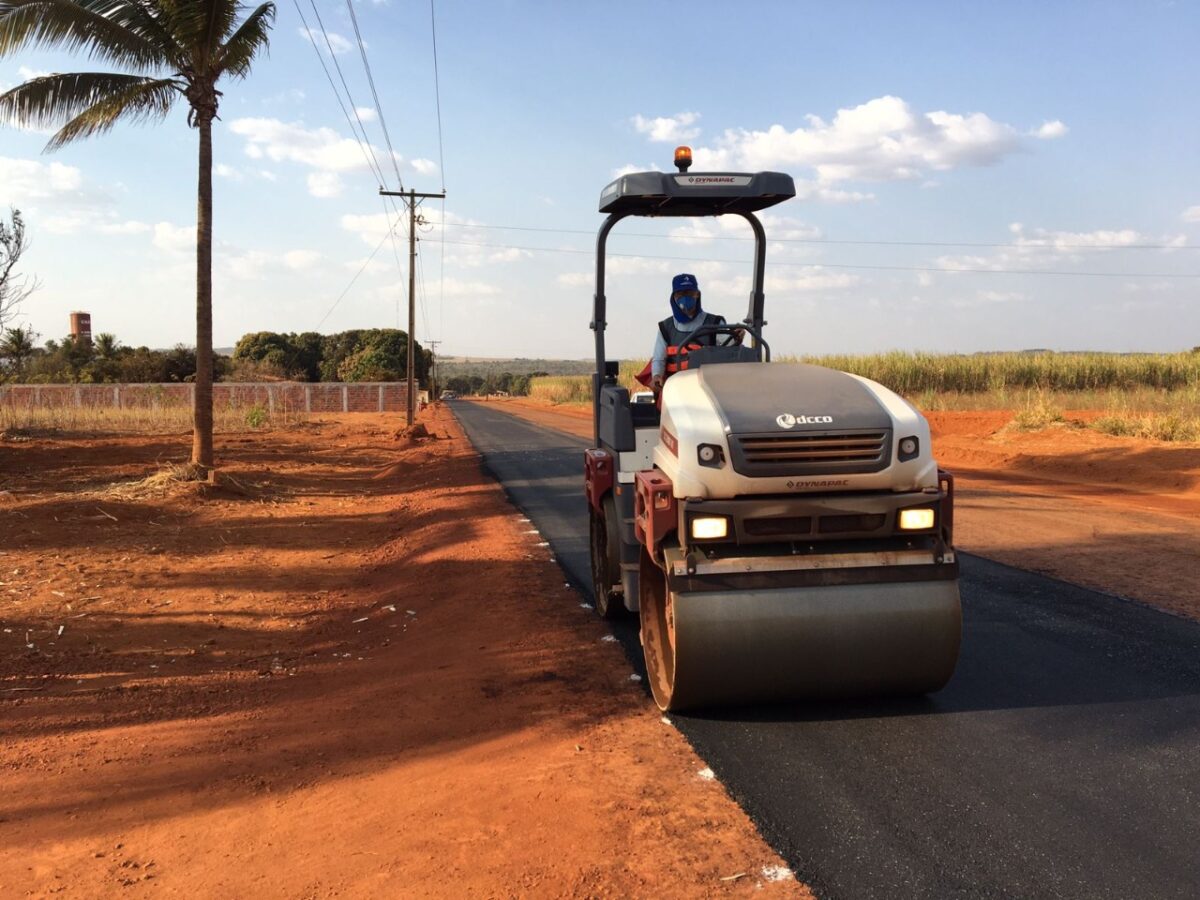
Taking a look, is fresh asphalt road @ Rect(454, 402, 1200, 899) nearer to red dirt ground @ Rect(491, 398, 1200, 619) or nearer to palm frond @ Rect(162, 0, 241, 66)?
red dirt ground @ Rect(491, 398, 1200, 619)

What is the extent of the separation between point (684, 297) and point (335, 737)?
3.56 meters

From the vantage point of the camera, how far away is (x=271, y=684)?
6.32 meters

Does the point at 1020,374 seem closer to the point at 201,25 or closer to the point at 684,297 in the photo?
the point at 201,25

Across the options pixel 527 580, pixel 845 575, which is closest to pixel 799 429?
pixel 845 575

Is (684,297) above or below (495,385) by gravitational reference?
below

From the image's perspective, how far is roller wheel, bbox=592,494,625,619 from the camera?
641 cm

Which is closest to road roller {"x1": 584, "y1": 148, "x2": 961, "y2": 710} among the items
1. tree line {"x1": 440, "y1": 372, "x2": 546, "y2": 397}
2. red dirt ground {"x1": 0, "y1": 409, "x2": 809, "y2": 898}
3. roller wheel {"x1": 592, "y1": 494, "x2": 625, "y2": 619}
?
red dirt ground {"x1": 0, "y1": 409, "x2": 809, "y2": 898}

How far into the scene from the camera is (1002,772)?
4219 mm

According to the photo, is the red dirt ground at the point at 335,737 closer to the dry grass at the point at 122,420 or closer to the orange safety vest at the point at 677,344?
the orange safety vest at the point at 677,344

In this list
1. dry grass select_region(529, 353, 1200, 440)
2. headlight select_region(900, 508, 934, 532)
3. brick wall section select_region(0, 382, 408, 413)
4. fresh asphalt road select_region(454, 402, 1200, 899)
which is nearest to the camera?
fresh asphalt road select_region(454, 402, 1200, 899)

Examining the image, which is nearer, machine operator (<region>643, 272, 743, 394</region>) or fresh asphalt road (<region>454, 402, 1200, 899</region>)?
fresh asphalt road (<region>454, 402, 1200, 899</region>)

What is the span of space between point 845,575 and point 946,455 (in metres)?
18.5

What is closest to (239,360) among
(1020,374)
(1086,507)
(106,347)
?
(106,347)

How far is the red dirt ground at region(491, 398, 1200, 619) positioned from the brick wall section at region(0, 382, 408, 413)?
26.5 m
